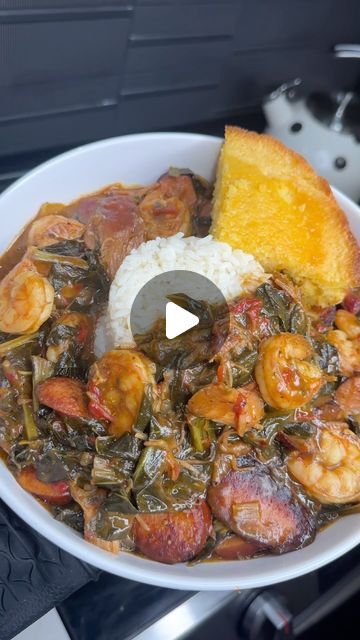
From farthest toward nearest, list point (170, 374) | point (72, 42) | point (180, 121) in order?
point (180, 121) → point (72, 42) → point (170, 374)

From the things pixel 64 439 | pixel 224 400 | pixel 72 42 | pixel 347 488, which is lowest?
A: pixel 347 488

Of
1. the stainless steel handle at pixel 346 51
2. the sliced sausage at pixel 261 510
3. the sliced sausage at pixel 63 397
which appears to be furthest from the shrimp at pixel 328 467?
the stainless steel handle at pixel 346 51

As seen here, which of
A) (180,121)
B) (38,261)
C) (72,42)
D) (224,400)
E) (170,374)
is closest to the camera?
(224,400)

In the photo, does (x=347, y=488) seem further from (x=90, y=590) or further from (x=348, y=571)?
(x=90, y=590)

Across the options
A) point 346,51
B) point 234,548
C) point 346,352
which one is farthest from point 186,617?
point 346,51

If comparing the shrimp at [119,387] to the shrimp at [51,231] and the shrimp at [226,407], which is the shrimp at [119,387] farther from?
the shrimp at [51,231]

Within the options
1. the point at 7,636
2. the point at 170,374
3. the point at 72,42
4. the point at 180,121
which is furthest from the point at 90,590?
the point at 180,121

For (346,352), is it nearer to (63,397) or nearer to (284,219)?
(284,219)
